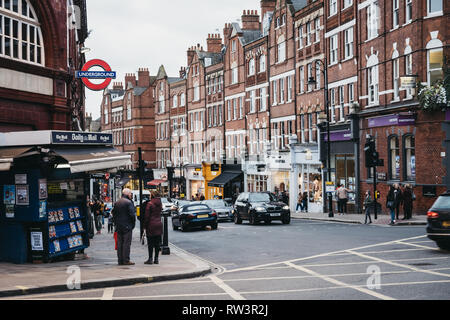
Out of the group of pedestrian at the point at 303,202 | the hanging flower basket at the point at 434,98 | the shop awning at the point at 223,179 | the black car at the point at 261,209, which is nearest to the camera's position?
the hanging flower basket at the point at 434,98

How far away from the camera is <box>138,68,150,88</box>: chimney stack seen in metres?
93.2

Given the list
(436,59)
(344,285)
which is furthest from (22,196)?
(436,59)

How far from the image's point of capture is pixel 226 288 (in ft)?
40.4

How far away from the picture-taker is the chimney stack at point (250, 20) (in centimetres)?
6306

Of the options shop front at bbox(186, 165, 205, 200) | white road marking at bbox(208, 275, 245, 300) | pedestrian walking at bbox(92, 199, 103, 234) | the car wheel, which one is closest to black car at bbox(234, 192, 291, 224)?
pedestrian walking at bbox(92, 199, 103, 234)

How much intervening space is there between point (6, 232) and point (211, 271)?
5147 mm

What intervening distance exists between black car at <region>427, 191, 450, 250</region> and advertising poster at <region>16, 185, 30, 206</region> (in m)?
10.1

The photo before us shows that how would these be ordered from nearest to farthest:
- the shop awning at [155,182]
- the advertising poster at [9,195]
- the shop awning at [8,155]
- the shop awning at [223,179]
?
the shop awning at [8,155] < the advertising poster at [9,195] < the shop awning at [223,179] < the shop awning at [155,182]

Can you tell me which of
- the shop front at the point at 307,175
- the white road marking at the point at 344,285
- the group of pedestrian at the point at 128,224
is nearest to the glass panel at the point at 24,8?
the group of pedestrian at the point at 128,224

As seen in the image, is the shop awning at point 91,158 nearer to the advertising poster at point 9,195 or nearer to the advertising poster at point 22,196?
the advertising poster at point 22,196

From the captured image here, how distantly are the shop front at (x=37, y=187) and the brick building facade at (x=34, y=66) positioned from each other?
121 inches

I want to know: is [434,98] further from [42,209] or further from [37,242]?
[37,242]

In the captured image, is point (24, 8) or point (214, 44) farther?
point (214, 44)

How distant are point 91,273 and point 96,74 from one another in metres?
7.66
